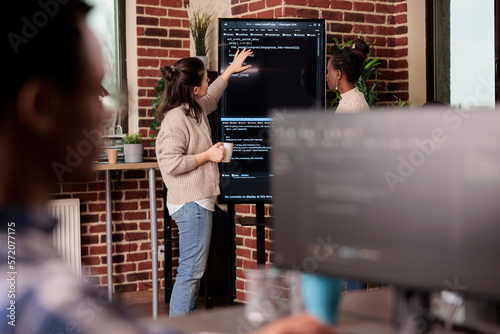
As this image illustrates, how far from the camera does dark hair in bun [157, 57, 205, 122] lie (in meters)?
3.34

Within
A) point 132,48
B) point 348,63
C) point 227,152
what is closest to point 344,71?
point 348,63

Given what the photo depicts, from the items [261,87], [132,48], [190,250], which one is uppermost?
[132,48]

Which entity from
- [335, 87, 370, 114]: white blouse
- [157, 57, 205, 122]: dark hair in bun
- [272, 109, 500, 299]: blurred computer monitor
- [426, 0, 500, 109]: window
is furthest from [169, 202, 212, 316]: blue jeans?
[272, 109, 500, 299]: blurred computer monitor

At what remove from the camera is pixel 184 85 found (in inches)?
132

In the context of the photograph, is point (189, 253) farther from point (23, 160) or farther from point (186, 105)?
Answer: point (23, 160)

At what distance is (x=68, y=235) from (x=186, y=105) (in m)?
1.66

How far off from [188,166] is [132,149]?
1247 millimetres

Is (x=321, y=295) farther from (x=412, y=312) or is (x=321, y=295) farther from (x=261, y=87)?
(x=261, y=87)

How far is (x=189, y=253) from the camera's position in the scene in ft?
11.0

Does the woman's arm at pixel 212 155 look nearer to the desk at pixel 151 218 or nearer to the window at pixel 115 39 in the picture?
the desk at pixel 151 218

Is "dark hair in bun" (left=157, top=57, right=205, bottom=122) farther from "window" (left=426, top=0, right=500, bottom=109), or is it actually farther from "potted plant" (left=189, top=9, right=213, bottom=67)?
"window" (left=426, top=0, right=500, bottom=109)

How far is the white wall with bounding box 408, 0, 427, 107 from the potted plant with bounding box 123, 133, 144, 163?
1.88m

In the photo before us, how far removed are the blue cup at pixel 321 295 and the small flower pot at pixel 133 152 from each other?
10.4 feet

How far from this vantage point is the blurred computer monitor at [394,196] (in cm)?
104
